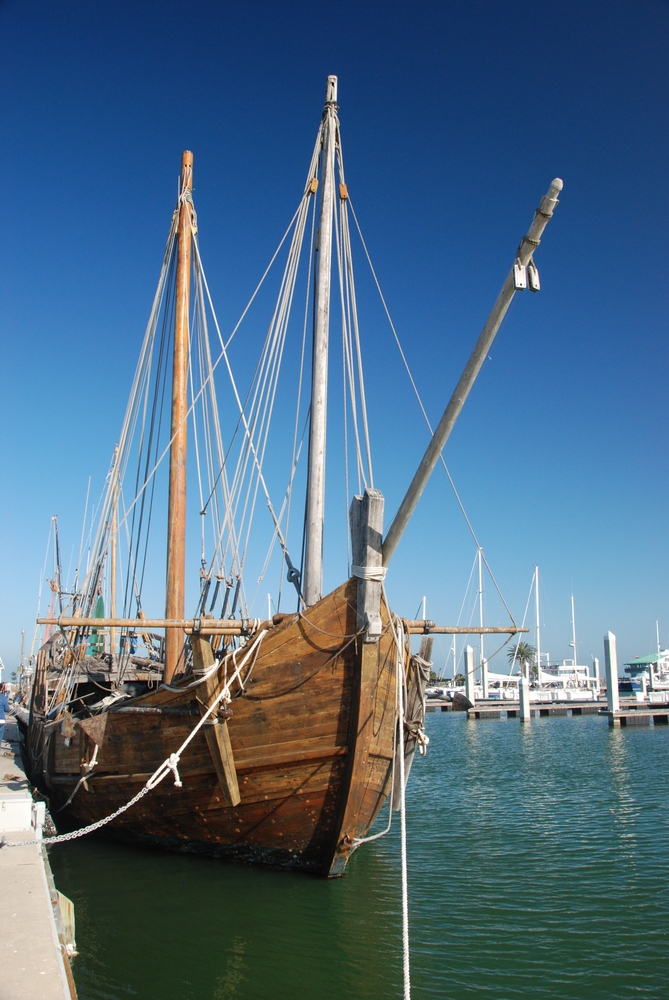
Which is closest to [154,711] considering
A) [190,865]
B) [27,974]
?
[190,865]

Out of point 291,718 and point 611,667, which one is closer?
point 291,718

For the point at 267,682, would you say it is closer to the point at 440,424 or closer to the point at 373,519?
the point at 373,519

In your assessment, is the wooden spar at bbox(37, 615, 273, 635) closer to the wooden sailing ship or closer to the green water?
the wooden sailing ship

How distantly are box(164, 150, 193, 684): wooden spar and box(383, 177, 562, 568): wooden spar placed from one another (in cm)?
577

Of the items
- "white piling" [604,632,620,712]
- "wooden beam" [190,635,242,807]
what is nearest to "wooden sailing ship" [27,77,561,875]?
"wooden beam" [190,635,242,807]

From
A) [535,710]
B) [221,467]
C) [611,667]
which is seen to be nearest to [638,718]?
[611,667]

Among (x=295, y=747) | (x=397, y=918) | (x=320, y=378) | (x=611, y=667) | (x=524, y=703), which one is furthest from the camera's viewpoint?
(x=524, y=703)

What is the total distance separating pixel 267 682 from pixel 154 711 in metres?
1.83

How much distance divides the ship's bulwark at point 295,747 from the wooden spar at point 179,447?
288 centimetres

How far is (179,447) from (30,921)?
30.6 ft

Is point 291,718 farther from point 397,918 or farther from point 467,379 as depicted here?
point 467,379

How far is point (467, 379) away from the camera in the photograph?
241 inches

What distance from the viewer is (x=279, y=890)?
27.6 ft

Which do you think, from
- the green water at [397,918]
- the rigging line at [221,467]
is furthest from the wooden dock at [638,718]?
the rigging line at [221,467]
